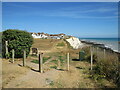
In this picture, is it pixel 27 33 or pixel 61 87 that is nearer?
pixel 61 87

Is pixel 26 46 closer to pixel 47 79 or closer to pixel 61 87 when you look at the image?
pixel 47 79

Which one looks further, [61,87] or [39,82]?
[39,82]

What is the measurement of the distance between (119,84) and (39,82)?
278cm

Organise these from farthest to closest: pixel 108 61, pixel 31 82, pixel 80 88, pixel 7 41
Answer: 1. pixel 7 41
2. pixel 108 61
3. pixel 31 82
4. pixel 80 88

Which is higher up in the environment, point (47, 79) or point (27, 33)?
point (27, 33)

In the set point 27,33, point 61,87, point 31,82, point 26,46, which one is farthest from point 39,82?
point 27,33

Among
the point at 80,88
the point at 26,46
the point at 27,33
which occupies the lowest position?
the point at 80,88

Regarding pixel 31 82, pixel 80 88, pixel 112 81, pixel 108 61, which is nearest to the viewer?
pixel 80 88

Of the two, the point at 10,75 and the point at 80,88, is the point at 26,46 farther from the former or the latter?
the point at 80,88

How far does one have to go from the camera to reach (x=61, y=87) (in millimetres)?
4008

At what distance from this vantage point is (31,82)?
4.30 metres

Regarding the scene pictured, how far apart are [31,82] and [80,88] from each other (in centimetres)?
171

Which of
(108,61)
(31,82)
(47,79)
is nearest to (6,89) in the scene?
(31,82)

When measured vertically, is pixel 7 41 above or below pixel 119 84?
above
